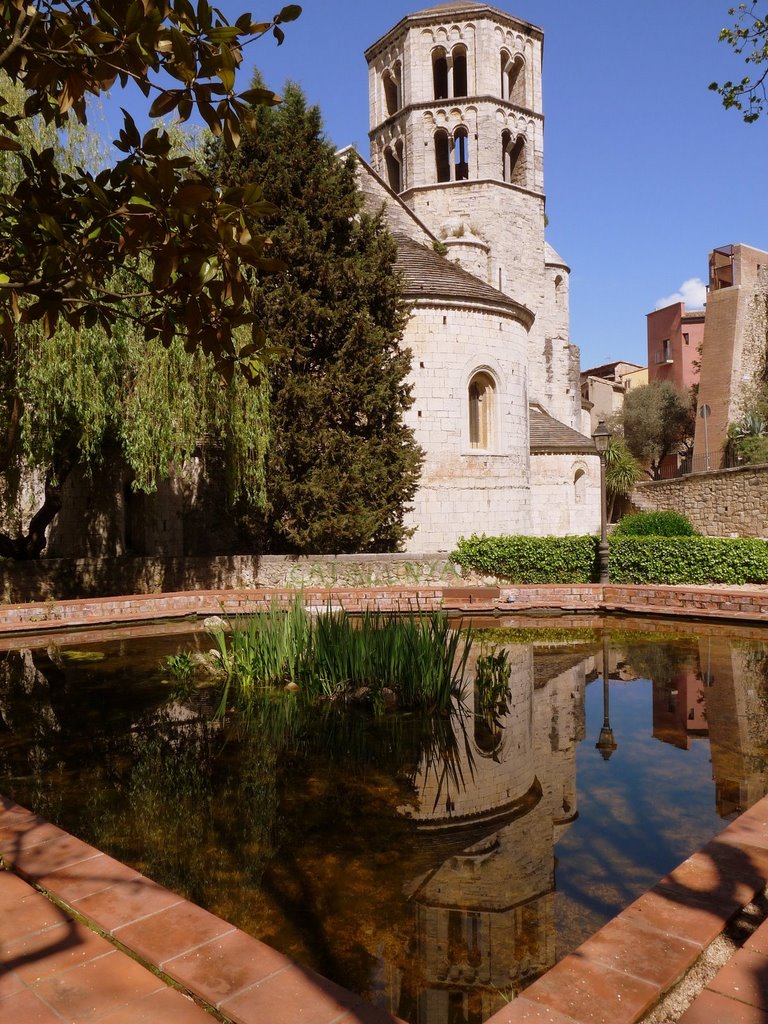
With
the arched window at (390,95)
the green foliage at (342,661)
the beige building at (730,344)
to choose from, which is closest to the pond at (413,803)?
the green foliage at (342,661)

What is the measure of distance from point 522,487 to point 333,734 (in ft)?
50.0

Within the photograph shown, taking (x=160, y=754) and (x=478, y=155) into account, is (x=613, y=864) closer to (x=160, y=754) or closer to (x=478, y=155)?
(x=160, y=754)

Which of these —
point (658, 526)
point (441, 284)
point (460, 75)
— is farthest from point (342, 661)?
point (460, 75)

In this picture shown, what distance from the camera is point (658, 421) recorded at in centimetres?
4209

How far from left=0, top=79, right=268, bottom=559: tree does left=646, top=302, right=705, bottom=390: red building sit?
1444 inches

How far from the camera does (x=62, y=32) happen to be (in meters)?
3.19

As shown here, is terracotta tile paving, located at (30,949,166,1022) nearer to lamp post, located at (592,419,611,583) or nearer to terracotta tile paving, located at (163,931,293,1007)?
terracotta tile paving, located at (163,931,293,1007)

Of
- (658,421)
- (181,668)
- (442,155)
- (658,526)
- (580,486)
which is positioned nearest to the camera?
(181,668)

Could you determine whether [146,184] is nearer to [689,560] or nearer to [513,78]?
[689,560]

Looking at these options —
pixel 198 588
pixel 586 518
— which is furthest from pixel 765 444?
pixel 198 588

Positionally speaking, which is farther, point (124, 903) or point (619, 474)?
point (619, 474)

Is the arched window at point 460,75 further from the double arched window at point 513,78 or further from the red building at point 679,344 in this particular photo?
the red building at point 679,344

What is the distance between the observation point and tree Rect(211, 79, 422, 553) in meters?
15.8

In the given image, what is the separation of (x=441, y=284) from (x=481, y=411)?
3474mm
